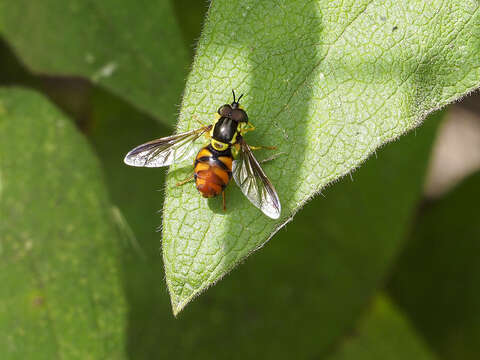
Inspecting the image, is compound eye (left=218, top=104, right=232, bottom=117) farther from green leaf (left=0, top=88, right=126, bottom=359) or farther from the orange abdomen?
green leaf (left=0, top=88, right=126, bottom=359)

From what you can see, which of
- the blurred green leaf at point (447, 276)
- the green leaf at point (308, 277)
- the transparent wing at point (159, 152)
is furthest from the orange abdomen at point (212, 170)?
the blurred green leaf at point (447, 276)

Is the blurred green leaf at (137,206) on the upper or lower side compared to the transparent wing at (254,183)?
lower

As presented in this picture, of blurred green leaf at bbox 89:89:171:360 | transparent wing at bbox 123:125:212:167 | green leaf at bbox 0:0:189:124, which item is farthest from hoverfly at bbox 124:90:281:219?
blurred green leaf at bbox 89:89:171:360

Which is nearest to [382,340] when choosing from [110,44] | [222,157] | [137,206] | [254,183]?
[137,206]

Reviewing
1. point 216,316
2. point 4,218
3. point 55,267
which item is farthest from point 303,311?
point 4,218

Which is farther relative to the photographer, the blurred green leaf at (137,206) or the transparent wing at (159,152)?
the blurred green leaf at (137,206)

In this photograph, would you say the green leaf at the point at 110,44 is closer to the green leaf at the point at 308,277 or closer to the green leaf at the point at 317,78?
the green leaf at the point at 308,277
